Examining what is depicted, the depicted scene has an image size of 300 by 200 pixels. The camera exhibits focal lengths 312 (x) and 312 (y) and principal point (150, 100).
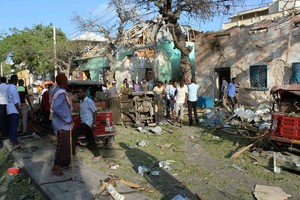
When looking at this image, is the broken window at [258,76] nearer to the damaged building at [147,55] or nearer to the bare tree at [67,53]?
the damaged building at [147,55]

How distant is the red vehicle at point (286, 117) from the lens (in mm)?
6742

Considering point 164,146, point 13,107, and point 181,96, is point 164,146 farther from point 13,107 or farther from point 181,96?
point 13,107

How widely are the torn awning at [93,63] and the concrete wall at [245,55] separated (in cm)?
1183

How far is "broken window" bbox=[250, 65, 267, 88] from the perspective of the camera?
15.9m

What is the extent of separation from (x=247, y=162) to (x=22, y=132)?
660 centimetres

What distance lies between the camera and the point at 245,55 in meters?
16.6

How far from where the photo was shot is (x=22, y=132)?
31.1ft

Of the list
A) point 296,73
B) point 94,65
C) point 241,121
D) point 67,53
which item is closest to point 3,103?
point 241,121

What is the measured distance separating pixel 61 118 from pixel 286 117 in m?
4.81

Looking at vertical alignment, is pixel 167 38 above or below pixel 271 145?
above

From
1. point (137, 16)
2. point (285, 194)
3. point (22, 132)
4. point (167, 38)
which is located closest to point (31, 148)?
point (22, 132)

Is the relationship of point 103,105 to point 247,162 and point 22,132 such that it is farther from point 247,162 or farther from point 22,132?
point 247,162

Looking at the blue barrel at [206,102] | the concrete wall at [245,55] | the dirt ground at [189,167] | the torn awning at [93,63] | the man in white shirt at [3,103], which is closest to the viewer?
the dirt ground at [189,167]

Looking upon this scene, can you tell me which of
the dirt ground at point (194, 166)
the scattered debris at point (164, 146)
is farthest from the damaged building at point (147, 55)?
the scattered debris at point (164, 146)
